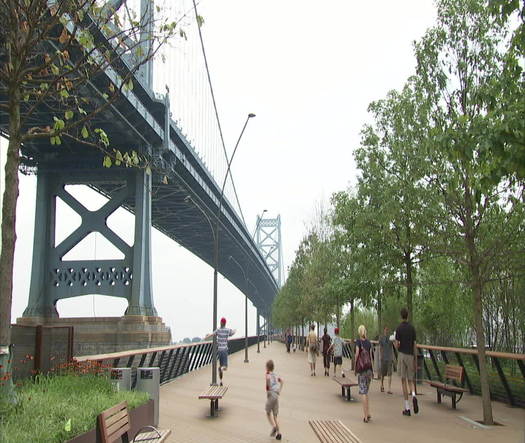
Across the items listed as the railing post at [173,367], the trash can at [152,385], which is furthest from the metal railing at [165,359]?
the trash can at [152,385]

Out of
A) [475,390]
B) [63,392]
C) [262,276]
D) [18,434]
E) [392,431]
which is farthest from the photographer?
[262,276]

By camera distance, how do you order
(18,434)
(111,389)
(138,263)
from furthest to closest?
(138,263) → (111,389) → (18,434)

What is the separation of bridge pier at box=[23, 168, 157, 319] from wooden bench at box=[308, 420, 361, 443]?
95.4 feet

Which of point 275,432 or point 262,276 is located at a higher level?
point 262,276

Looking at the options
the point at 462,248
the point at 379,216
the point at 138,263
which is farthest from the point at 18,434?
the point at 138,263

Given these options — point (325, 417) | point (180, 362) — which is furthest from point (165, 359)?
point (325, 417)

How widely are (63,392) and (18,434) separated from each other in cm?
214

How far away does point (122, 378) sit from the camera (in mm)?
9719

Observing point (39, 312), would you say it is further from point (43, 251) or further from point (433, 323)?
point (433, 323)

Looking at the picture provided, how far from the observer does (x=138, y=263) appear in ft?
119

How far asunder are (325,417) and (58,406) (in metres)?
5.30

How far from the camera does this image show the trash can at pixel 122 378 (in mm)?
9414

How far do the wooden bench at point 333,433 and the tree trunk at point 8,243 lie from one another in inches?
134

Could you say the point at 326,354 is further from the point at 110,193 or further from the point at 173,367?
the point at 110,193
